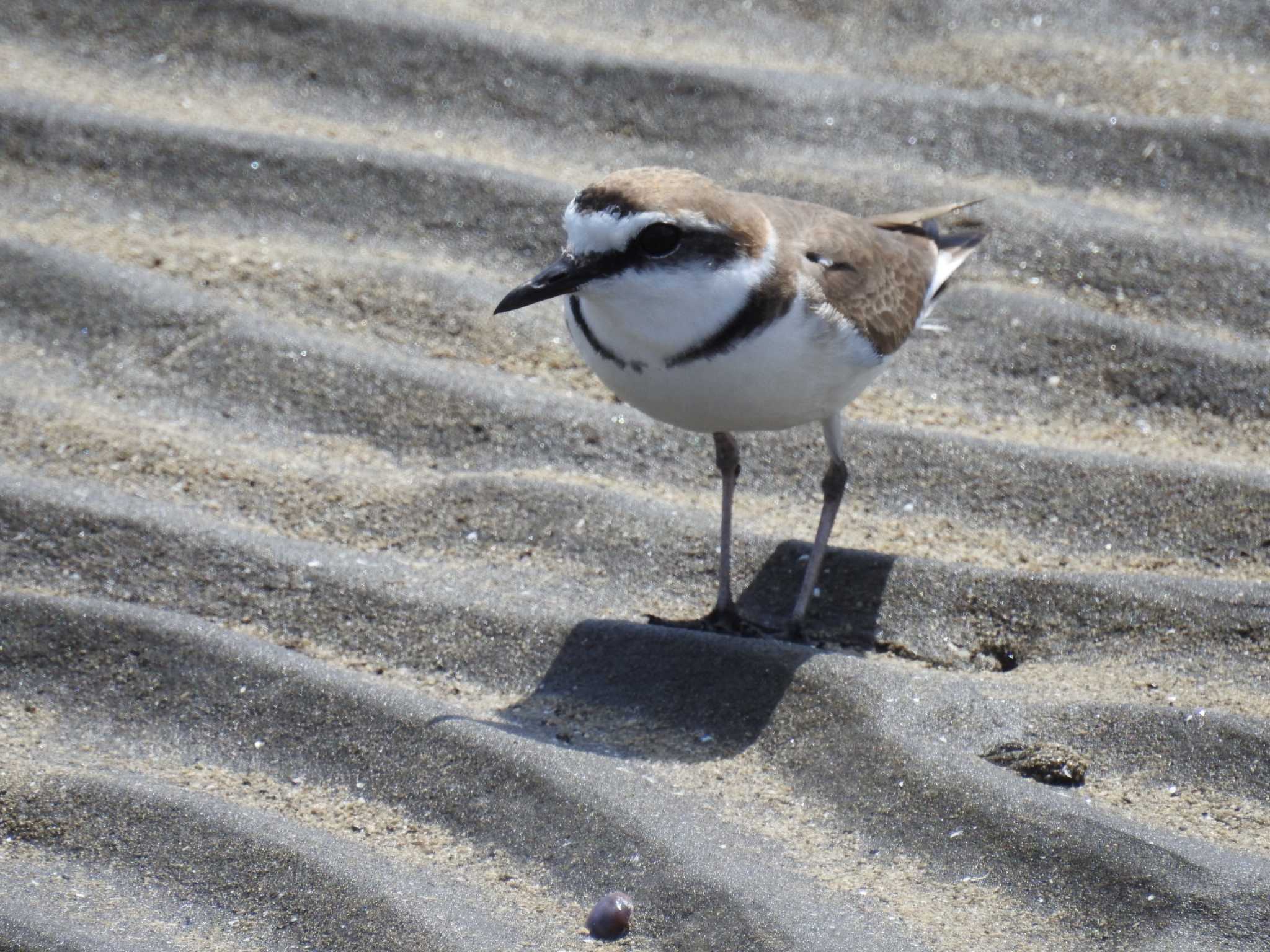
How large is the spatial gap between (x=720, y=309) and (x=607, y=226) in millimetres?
277

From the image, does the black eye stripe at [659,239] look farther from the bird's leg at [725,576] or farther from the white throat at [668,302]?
the bird's leg at [725,576]

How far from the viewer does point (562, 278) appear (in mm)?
2525

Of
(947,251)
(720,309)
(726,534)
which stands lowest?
(726,534)

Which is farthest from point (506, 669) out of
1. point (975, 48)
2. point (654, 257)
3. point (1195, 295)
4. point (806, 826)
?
point (975, 48)

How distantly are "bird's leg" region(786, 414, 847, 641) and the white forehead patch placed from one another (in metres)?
0.75

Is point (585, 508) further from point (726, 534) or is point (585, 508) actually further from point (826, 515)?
point (826, 515)

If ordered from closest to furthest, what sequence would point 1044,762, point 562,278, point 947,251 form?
point 1044,762, point 562,278, point 947,251

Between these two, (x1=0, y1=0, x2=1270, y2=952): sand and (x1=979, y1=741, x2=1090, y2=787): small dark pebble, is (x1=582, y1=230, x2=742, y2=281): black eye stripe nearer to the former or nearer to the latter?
(x1=0, y1=0, x2=1270, y2=952): sand

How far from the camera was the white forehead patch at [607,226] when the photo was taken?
249 centimetres

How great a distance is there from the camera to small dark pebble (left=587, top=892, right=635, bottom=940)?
2.10m

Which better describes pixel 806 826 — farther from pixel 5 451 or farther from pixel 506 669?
pixel 5 451

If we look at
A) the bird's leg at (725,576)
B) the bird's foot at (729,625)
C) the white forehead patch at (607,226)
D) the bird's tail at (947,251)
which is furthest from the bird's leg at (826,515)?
the white forehead patch at (607,226)

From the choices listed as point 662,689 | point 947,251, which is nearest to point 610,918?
point 662,689

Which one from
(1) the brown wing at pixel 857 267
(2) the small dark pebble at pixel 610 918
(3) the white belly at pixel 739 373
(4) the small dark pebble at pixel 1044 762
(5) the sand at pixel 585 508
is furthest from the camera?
(1) the brown wing at pixel 857 267
